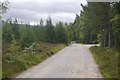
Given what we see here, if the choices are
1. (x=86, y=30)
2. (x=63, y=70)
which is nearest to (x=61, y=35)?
(x=86, y=30)

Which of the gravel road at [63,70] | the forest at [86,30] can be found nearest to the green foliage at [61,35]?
the forest at [86,30]

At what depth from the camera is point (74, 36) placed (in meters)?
128

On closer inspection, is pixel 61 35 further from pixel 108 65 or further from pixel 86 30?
pixel 108 65

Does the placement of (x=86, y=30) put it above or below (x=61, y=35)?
above

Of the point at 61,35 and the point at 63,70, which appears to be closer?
the point at 63,70

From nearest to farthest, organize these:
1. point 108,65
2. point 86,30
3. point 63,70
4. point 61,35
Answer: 1. point 63,70
2. point 108,65
3. point 86,30
4. point 61,35

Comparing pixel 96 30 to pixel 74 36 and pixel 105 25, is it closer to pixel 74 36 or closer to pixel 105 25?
pixel 105 25

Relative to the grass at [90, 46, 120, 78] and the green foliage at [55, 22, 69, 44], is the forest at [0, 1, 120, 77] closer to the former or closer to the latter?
the green foliage at [55, 22, 69, 44]

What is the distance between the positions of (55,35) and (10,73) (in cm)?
6447

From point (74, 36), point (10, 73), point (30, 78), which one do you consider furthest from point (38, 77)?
point (74, 36)

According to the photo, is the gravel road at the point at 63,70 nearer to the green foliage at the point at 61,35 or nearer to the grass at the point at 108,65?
the grass at the point at 108,65

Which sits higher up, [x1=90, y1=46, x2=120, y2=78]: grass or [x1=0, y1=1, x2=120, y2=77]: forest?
[x1=0, y1=1, x2=120, y2=77]: forest

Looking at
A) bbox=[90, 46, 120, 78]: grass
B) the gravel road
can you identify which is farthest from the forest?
bbox=[90, 46, 120, 78]: grass

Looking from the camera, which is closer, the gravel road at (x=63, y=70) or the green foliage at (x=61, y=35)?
the gravel road at (x=63, y=70)
